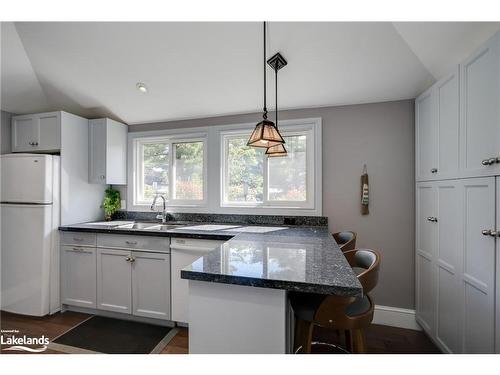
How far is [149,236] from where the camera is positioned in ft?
7.29

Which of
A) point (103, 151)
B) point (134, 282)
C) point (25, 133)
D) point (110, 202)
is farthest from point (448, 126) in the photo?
point (25, 133)

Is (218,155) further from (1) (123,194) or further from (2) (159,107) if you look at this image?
(1) (123,194)

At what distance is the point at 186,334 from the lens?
208cm

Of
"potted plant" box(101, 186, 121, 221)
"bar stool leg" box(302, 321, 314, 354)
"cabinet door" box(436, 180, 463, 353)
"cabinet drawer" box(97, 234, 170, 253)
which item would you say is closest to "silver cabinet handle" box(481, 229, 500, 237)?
"cabinet door" box(436, 180, 463, 353)

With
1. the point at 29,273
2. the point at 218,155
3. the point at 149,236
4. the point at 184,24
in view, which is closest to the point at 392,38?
the point at 184,24

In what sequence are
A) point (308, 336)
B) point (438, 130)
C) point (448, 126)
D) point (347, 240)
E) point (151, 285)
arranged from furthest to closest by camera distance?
point (151, 285) < point (347, 240) < point (438, 130) < point (448, 126) < point (308, 336)

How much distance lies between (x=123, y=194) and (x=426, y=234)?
3421 mm

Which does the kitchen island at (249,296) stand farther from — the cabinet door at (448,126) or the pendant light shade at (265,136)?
the cabinet door at (448,126)

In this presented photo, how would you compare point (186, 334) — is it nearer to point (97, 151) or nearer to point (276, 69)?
point (97, 151)

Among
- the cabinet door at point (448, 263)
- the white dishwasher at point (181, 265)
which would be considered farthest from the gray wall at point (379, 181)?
the white dishwasher at point (181, 265)

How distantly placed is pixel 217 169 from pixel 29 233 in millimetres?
2028

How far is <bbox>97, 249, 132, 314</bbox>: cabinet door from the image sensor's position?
2277 millimetres

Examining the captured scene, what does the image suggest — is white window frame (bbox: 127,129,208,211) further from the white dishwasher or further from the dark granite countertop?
the dark granite countertop

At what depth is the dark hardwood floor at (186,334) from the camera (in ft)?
6.17
